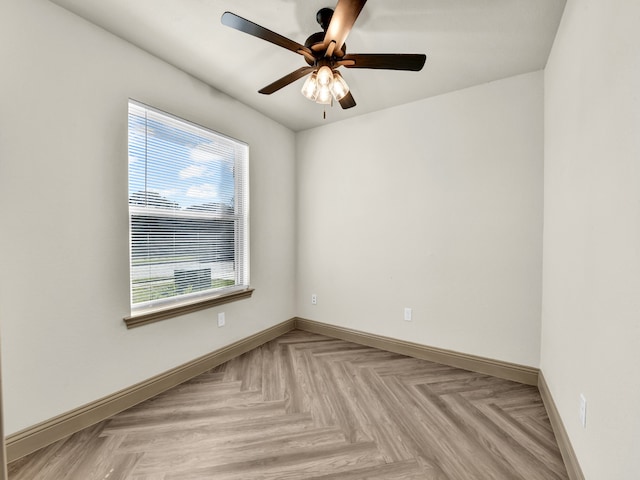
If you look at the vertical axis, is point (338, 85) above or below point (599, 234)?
above

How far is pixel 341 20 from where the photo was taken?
50.1 inches

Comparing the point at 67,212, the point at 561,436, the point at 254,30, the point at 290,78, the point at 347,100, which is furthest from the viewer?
the point at 347,100

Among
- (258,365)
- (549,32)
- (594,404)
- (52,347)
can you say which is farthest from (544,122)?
(52,347)

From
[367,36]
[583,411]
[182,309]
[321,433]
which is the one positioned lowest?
[321,433]

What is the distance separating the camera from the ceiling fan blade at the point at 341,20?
1.18m

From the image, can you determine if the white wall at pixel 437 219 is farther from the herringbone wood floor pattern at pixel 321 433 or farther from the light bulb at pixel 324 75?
the light bulb at pixel 324 75

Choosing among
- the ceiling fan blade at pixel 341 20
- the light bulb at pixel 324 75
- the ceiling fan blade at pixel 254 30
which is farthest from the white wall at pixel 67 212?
the ceiling fan blade at pixel 341 20

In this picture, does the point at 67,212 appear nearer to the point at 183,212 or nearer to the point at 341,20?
the point at 183,212

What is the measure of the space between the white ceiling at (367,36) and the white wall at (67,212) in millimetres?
230

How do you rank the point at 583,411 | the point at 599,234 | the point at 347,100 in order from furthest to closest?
the point at 347,100
the point at 583,411
the point at 599,234

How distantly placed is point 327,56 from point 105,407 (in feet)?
8.46

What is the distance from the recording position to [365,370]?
2441 mm

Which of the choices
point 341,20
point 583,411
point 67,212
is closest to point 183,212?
point 67,212

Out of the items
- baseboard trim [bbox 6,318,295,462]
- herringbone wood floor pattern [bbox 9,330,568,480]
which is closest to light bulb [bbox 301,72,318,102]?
herringbone wood floor pattern [bbox 9,330,568,480]
